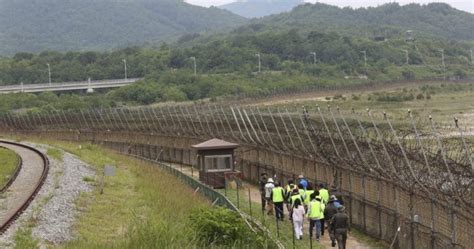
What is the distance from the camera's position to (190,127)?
181ft

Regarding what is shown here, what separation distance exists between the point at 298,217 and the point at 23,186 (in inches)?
528

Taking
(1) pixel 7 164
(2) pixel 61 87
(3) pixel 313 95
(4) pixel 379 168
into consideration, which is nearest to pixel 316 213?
(4) pixel 379 168

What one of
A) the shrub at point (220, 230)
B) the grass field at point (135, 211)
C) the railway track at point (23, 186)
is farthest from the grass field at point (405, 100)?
the shrub at point (220, 230)

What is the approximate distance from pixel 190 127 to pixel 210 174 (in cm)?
1768

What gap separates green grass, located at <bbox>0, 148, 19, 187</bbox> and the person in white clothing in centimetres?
1426

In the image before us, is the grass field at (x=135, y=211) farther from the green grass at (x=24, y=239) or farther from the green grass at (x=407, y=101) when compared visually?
the green grass at (x=407, y=101)

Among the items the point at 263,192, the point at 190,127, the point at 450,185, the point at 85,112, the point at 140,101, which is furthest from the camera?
the point at 140,101

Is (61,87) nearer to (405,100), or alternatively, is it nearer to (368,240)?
(405,100)

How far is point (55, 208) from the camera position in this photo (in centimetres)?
2636

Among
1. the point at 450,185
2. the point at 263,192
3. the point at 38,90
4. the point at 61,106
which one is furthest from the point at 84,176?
the point at 38,90

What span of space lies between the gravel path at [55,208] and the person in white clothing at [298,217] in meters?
5.98

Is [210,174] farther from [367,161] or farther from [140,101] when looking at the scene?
[140,101]

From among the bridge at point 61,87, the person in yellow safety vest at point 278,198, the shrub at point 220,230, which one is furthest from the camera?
the bridge at point 61,87

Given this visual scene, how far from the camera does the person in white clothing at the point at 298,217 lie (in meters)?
23.4
